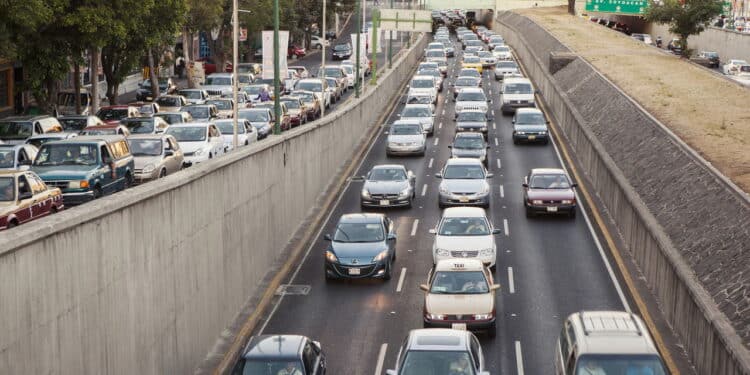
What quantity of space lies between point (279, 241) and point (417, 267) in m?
4.11

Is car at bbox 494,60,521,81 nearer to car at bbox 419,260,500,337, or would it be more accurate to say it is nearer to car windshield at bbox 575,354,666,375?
car at bbox 419,260,500,337

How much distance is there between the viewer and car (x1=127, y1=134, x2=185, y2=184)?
115 feet

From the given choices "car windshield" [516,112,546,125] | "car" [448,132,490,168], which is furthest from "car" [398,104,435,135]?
"car" [448,132,490,168]

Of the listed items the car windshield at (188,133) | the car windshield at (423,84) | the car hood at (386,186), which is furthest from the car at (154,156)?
the car windshield at (423,84)

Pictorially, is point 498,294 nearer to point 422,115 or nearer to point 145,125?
point 145,125

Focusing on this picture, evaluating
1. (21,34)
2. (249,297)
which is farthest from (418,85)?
(249,297)

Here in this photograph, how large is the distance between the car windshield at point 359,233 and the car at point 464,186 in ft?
23.8

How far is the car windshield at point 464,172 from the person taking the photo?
37562 millimetres

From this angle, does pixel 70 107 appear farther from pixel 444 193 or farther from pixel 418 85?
pixel 444 193

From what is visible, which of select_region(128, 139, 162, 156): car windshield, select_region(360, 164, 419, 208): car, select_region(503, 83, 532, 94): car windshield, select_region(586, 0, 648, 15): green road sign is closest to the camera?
select_region(128, 139, 162, 156): car windshield

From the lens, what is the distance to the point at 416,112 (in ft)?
181

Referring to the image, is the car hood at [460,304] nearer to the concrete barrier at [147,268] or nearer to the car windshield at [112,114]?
the concrete barrier at [147,268]

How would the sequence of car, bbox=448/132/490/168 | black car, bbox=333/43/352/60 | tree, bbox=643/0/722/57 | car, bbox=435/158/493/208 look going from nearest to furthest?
car, bbox=435/158/493/208, car, bbox=448/132/490/168, tree, bbox=643/0/722/57, black car, bbox=333/43/352/60

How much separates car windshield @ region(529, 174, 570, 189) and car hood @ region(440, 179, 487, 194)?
184 cm
